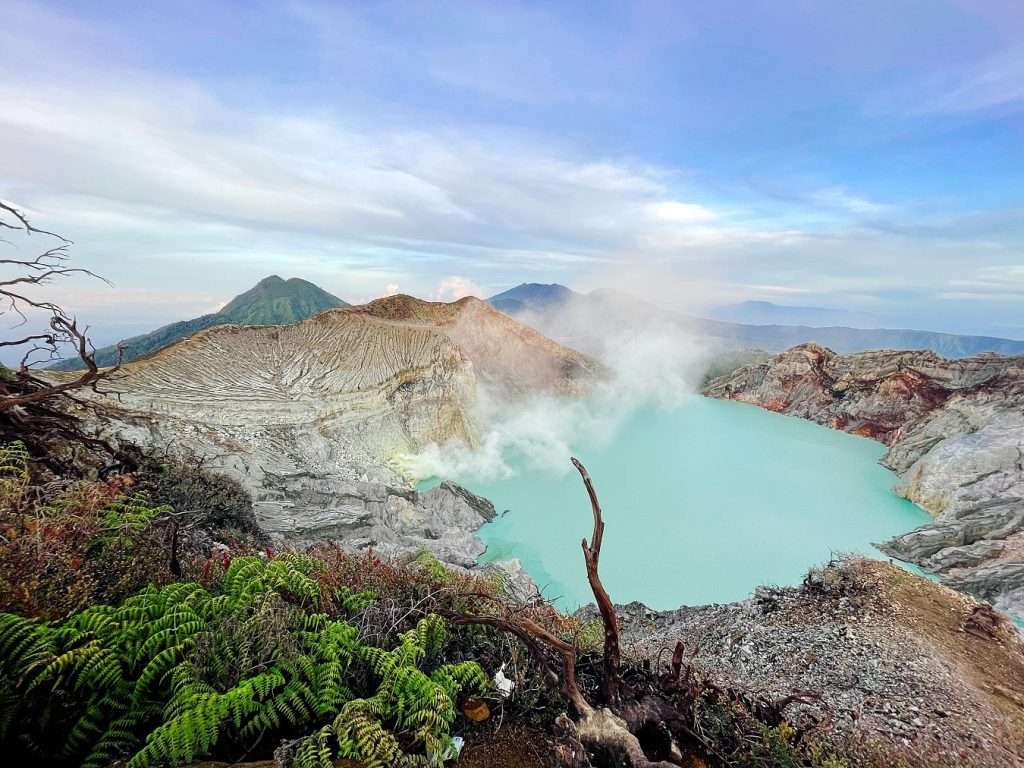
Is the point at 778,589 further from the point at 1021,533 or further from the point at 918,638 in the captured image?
the point at 1021,533

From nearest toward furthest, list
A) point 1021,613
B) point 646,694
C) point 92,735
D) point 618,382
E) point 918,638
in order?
point 92,735 → point 646,694 → point 918,638 → point 1021,613 → point 618,382

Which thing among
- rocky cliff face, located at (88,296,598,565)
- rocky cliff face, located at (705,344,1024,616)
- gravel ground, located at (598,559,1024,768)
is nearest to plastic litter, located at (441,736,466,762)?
gravel ground, located at (598,559,1024,768)

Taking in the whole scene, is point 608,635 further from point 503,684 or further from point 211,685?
point 211,685

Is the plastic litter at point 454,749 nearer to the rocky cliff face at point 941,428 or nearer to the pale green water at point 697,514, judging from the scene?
the pale green water at point 697,514

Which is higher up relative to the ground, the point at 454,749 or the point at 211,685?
the point at 211,685

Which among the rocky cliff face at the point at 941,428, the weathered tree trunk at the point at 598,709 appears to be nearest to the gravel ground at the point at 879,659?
the weathered tree trunk at the point at 598,709

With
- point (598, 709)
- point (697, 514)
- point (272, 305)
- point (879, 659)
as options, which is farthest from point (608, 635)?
point (272, 305)

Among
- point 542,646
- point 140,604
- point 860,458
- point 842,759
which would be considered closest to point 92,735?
point 140,604
